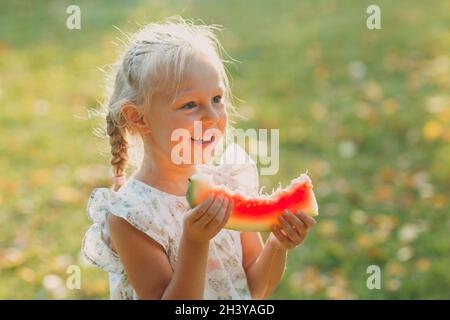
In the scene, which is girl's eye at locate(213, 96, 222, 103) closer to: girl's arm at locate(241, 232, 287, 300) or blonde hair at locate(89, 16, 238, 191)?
blonde hair at locate(89, 16, 238, 191)

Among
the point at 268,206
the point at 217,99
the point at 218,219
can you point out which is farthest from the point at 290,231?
the point at 217,99

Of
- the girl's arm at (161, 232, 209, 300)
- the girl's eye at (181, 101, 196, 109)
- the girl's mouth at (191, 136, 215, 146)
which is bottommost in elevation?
the girl's arm at (161, 232, 209, 300)

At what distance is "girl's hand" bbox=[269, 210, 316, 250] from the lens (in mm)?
2635

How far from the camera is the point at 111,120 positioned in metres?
2.92

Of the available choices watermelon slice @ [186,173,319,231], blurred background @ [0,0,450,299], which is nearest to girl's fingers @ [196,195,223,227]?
watermelon slice @ [186,173,319,231]

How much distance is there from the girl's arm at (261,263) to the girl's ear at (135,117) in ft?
1.93

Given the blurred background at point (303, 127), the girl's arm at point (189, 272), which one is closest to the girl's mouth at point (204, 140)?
the girl's arm at point (189, 272)

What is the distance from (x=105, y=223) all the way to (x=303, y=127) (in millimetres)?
4151

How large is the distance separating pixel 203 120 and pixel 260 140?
4.03 m

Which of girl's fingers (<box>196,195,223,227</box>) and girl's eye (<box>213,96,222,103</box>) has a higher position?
girl's eye (<box>213,96,222,103</box>)

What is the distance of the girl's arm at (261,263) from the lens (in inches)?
114

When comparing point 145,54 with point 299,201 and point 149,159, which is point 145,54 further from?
point 299,201

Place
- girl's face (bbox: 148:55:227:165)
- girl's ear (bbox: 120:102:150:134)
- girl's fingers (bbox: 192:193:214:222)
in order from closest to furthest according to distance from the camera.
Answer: girl's fingers (bbox: 192:193:214:222) < girl's face (bbox: 148:55:227:165) < girl's ear (bbox: 120:102:150:134)

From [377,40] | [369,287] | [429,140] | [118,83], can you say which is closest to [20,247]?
[369,287]
